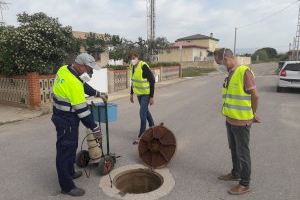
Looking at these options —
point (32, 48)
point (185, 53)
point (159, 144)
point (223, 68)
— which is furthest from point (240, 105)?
point (185, 53)

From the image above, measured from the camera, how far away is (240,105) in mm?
4109

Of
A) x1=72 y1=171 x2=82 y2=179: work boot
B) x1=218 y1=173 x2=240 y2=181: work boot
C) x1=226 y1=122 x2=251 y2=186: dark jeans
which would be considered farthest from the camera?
x1=72 y1=171 x2=82 y2=179: work boot

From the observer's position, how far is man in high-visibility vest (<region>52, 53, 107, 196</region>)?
3.87 metres

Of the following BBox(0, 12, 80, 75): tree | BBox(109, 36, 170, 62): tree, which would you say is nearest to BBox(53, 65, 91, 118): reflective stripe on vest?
BBox(0, 12, 80, 75): tree

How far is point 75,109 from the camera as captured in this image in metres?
3.90

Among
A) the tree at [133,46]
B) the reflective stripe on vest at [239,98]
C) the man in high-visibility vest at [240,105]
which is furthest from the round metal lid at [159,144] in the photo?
the tree at [133,46]

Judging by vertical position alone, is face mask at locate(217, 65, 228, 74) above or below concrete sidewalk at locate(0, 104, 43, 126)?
above

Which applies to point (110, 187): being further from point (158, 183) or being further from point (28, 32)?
point (28, 32)

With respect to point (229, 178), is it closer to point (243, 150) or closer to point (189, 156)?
point (243, 150)

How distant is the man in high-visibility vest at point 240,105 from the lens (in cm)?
400

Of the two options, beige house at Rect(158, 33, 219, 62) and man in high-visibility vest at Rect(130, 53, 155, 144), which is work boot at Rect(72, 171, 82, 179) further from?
beige house at Rect(158, 33, 219, 62)

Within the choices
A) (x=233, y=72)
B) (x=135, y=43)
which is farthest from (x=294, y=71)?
(x=135, y=43)

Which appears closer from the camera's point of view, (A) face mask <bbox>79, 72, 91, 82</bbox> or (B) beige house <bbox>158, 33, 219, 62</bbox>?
(A) face mask <bbox>79, 72, 91, 82</bbox>

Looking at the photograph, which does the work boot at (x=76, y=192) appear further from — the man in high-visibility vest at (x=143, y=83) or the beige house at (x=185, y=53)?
the beige house at (x=185, y=53)
